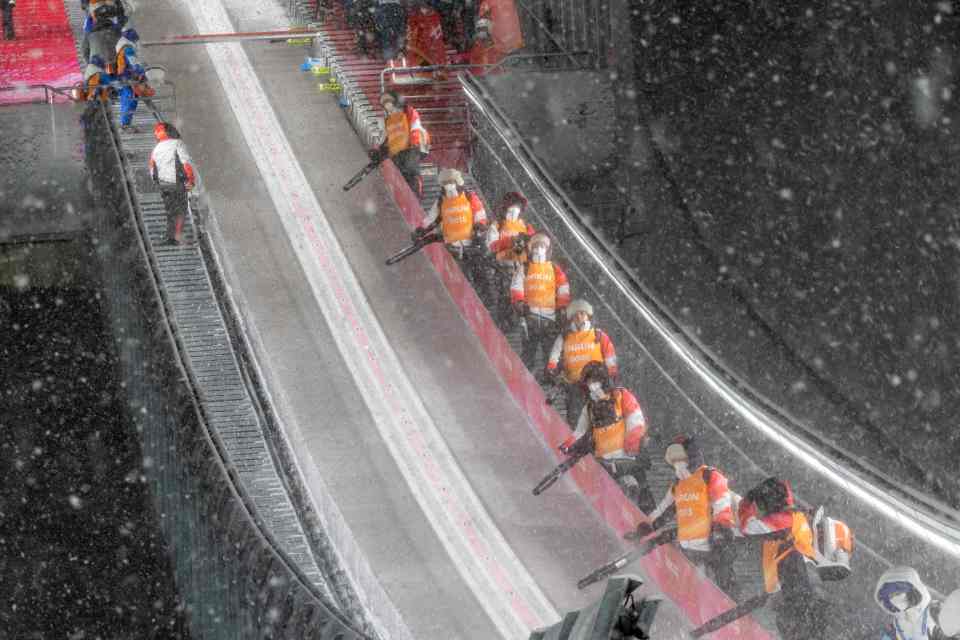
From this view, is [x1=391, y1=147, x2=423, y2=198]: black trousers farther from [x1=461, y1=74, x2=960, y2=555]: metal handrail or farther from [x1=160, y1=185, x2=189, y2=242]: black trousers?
[x1=160, y1=185, x2=189, y2=242]: black trousers

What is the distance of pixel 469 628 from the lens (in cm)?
1073

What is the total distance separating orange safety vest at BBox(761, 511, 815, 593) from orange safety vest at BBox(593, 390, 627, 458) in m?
2.41

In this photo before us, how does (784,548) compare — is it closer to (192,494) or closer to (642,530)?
(642,530)

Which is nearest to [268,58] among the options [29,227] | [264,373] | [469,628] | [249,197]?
[249,197]

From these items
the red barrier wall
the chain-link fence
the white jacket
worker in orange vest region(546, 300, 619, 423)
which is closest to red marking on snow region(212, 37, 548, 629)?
the red barrier wall

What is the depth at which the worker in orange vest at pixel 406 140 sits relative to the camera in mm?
16891

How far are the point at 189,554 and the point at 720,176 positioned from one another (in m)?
12.6

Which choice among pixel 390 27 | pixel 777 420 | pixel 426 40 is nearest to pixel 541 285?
pixel 777 420

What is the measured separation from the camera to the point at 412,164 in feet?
55.7

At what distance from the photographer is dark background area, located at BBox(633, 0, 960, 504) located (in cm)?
1505

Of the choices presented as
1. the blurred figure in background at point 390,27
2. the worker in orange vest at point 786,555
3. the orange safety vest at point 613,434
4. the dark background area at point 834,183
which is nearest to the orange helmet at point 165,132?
the orange safety vest at point 613,434

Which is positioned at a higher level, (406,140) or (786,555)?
(786,555)

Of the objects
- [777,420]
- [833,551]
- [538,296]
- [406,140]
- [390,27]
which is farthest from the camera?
[390,27]

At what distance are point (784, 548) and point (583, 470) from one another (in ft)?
12.2
